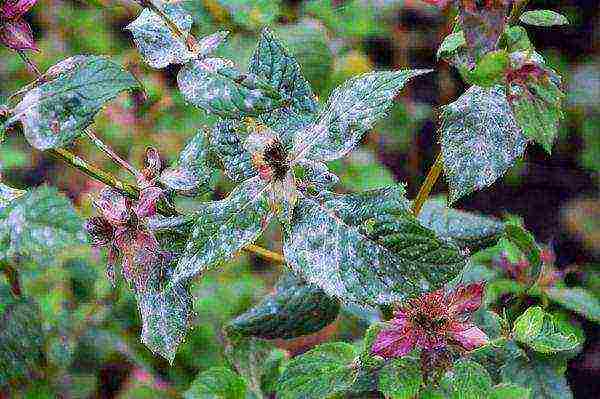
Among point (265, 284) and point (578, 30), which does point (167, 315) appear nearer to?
point (265, 284)

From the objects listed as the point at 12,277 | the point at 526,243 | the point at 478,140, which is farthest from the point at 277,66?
the point at 12,277

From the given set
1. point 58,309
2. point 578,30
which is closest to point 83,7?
point 58,309

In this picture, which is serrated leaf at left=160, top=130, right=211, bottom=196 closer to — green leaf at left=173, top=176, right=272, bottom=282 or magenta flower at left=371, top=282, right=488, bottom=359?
green leaf at left=173, top=176, right=272, bottom=282

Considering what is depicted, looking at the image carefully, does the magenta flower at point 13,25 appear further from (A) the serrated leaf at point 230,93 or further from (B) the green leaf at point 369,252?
(B) the green leaf at point 369,252

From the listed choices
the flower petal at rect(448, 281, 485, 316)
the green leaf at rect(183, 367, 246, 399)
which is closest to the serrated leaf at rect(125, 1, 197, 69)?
the flower petal at rect(448, 281, 485, 316)

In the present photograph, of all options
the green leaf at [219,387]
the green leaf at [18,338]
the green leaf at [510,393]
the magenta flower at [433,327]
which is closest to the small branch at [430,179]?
the magenta flower at [433,327]

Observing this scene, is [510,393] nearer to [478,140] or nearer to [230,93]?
[478,140]
